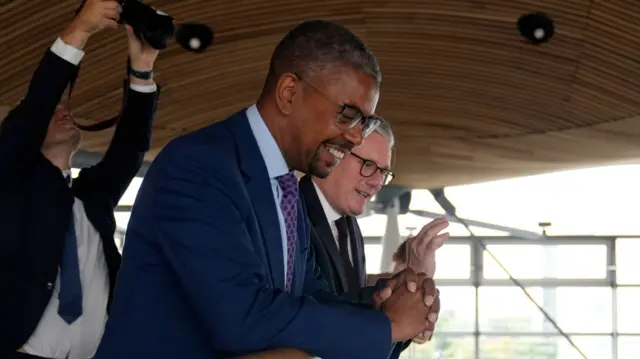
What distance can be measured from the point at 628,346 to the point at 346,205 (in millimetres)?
17514

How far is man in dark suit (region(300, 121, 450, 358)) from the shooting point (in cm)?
239

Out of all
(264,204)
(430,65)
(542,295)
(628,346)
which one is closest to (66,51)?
(264,204)

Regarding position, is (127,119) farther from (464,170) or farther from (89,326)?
(464,170)

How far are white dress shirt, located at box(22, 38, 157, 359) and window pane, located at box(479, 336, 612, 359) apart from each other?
681 inches

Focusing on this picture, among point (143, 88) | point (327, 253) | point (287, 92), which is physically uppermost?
point (143, 88)

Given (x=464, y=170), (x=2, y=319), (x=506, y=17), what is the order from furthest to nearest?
1. (x=464, y=170)
2. (x=506, y=17)
3. (x=2, y=319)

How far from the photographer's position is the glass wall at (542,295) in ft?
61.1

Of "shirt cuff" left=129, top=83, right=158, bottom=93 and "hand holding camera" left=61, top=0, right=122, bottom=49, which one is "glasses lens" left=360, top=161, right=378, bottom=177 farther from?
"hand holding camera" left=61, top=0, right=122, bottom=49

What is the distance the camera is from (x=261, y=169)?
145cm

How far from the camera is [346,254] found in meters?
2.55

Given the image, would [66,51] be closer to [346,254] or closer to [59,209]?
[59,209]

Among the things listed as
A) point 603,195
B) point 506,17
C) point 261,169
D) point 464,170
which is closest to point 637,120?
point 506,17

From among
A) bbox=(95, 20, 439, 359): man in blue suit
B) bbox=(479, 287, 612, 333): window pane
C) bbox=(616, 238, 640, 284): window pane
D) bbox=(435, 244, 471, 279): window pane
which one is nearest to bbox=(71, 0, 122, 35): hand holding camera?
bbox=(95, 20, 439, 359): man in blue suit

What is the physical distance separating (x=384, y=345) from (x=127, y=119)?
61.6 inches
